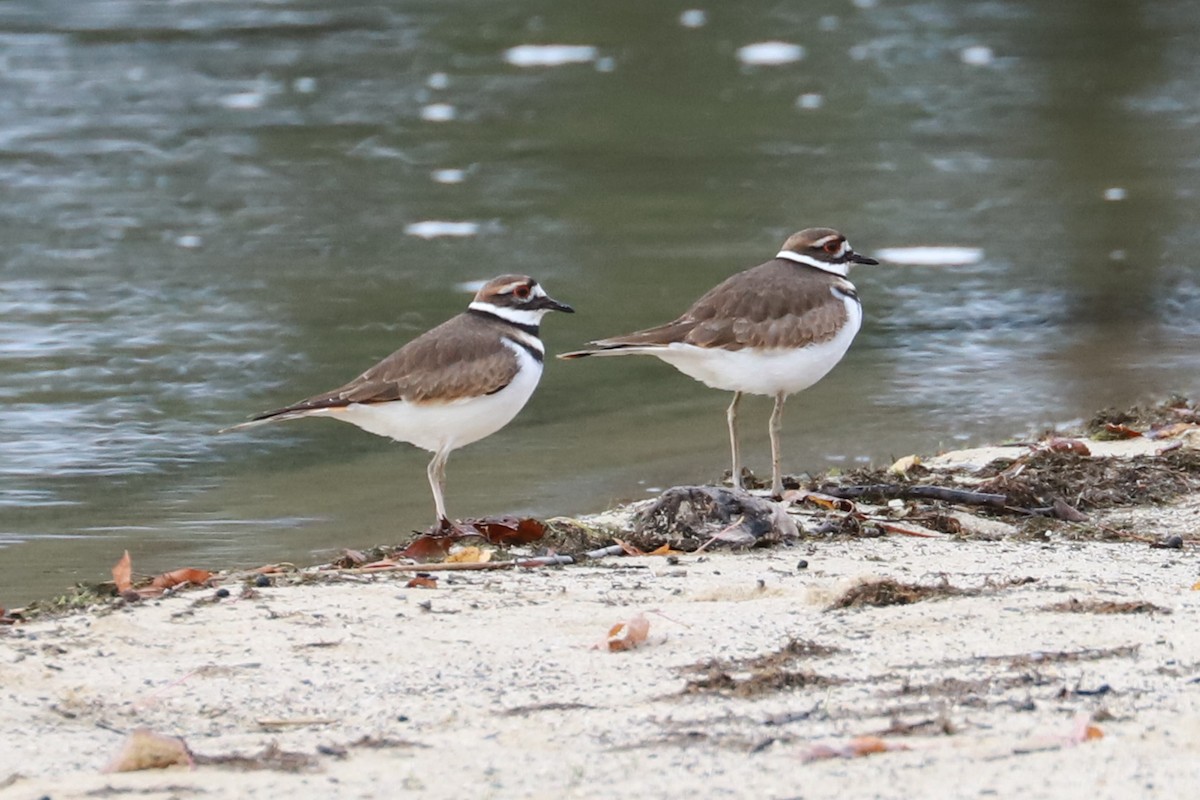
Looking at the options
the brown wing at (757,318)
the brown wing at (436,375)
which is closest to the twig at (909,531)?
the brown wing at (757,318)

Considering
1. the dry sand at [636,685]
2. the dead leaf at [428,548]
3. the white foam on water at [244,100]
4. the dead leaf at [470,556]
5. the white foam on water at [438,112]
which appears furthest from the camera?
the white foam on water at [244,100]

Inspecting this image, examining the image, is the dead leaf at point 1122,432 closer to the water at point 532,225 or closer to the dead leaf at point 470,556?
the water at point 532,225

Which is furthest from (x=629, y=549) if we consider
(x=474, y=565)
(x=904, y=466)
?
(x=904, y=466)

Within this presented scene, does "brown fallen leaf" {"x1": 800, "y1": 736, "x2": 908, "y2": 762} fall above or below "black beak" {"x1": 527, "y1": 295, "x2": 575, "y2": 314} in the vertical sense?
below

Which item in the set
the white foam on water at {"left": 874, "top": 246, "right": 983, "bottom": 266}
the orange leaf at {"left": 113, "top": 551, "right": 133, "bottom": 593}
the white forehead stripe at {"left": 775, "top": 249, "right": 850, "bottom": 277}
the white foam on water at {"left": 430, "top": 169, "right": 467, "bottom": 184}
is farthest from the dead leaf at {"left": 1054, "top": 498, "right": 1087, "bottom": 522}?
the white foam on water at {"left": 430, "top": 169, "right": 467, "bottom": 184}

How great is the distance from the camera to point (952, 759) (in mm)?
4008

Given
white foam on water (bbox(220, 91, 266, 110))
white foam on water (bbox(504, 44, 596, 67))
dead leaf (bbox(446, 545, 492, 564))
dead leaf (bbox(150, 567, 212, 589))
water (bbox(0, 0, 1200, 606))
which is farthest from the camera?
white foam on water (bbox(504, 44, 596, 67))

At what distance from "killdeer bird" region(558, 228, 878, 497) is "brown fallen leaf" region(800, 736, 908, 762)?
11.1 feet

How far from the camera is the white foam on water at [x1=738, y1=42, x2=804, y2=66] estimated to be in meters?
20.1

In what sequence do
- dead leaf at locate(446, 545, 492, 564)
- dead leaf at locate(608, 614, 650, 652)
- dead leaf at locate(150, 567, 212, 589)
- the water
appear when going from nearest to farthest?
dead leaf at locate(608, 614, 650, 652) → dead leaf at locate(150, 567, 212, 589) → dead leaf at locate(446, 545, 492, 564) → the water

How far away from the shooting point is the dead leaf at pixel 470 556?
6332 mm

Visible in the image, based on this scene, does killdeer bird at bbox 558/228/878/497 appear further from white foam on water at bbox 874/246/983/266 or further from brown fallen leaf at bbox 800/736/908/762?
white foam on water at bbox 874/246/983/266

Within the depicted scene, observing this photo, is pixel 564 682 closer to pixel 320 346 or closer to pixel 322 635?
pixel 322 635

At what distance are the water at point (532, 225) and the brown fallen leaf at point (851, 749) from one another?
394 cm
